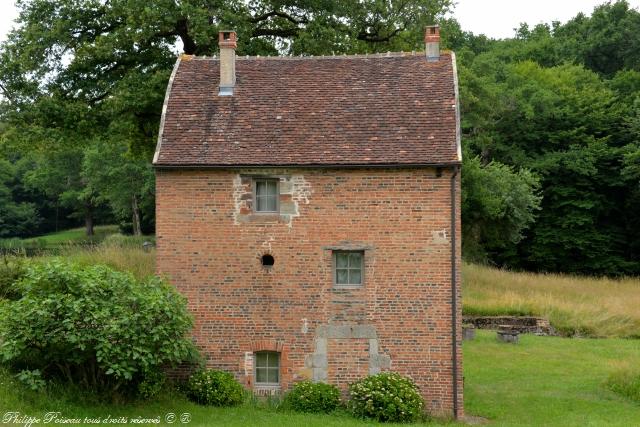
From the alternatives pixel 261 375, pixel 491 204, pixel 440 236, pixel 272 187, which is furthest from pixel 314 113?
pixel 491 204

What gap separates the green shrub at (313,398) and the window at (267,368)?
61 cm

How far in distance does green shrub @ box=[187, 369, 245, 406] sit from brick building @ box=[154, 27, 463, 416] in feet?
1.33

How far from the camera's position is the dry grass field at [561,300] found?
3148 centimetres

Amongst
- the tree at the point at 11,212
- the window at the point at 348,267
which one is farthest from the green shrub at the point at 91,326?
the tree at the point at 11,212

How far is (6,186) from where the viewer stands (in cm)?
7388

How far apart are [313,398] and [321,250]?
3.27 metres

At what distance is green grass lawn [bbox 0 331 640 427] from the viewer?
50.1 ft

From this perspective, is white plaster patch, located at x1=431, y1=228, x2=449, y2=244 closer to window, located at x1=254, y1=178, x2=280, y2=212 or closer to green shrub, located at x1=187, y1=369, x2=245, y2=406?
window, located at x1=254, y1=178, x2=280, y2=212

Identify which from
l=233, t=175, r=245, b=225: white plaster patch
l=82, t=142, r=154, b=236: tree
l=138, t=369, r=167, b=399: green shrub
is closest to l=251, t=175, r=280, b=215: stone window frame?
l=233, t=175, r=245, b=225: white plaster patch

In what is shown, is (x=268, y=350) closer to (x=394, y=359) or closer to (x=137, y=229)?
(x=394, y=359)

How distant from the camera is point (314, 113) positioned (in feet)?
61.7

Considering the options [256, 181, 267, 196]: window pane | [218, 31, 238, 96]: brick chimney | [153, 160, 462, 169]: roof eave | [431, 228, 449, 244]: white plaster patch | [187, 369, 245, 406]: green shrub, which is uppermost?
[218, 31, 238, 96]: brick chimney

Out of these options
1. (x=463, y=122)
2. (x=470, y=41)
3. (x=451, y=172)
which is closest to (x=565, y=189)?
(x=463, y=122)

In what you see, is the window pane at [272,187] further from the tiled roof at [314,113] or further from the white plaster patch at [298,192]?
the tiled roof at [314,113]
